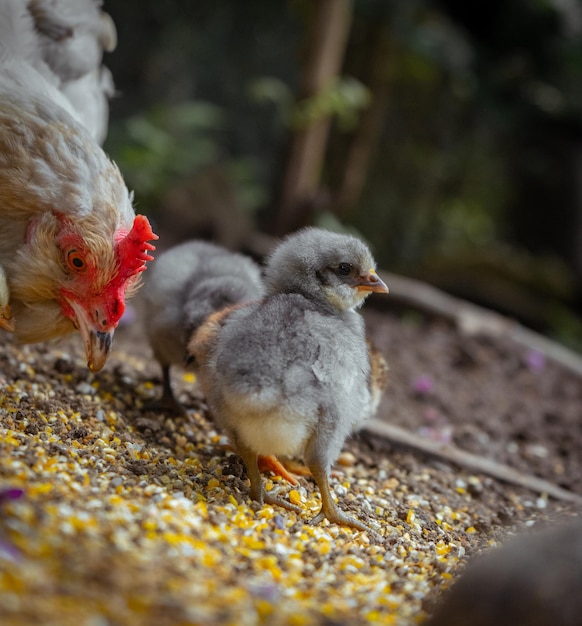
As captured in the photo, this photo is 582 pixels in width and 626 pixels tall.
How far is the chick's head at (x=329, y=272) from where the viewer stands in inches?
115

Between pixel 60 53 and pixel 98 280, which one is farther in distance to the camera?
pixel 60 53

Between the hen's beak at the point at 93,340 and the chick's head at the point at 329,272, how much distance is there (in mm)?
713

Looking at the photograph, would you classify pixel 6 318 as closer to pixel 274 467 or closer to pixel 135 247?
pixel 135 247

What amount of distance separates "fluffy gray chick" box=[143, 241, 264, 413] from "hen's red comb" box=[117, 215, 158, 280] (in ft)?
1.97

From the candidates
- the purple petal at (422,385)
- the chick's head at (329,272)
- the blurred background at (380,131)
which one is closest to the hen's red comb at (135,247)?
the chick's head at (329,272)

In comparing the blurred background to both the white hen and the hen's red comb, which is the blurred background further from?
the hen's red comb

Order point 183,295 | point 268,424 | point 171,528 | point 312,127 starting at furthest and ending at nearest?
point 312,127, point 183,295, point 268,424, point 171,528

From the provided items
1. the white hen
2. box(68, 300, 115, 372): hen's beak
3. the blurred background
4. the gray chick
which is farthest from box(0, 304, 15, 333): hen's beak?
the blurred background

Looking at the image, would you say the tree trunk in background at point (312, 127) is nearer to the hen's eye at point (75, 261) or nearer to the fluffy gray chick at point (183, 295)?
the fluffy gray chick at point (183, 295)

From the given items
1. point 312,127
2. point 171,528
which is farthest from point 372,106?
point 171,528

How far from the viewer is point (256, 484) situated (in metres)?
2.69

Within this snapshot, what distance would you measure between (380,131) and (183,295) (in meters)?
5.98

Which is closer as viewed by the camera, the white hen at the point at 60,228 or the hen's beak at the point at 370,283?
the white hen at the point at 60,228

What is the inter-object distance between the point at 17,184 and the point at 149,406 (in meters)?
1.22
